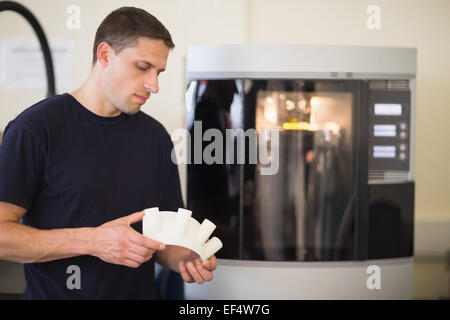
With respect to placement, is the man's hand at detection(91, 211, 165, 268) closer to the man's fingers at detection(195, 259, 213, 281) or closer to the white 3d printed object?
the white 3d printed object

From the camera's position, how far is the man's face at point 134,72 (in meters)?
0.80

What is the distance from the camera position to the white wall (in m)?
1.00

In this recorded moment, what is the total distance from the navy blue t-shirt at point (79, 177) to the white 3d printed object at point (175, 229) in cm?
13

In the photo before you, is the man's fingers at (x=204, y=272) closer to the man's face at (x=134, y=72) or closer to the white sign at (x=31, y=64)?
the man's face at (x=134, y=72)

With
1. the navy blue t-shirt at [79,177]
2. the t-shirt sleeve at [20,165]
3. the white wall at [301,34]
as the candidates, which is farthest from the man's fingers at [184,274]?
the white wall at [301,34]

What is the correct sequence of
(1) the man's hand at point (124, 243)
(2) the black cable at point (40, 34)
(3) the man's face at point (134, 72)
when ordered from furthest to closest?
(2) the black cable at point (40, 34) → (3) the man's face at point (134, 72) → (1) the man's hand at point (124, 243)

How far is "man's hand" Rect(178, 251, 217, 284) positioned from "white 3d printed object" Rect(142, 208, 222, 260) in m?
0.07

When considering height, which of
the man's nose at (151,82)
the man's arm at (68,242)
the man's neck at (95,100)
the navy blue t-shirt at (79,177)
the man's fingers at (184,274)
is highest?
the man's nose at (151,82)

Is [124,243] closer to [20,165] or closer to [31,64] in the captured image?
[20,165]

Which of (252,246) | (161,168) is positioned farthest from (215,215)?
(161,168)

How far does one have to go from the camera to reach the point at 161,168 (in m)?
0.87

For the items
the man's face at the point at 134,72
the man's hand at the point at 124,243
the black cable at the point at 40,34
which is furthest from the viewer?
the black cable at the point at 40,34

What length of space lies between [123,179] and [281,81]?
51cm
